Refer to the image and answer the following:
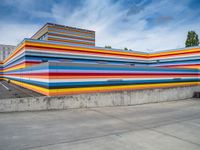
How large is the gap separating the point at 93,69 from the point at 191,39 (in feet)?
121

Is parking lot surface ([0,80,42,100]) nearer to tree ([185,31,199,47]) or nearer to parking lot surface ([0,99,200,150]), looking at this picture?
parking lot surface ([0,99,200,150])

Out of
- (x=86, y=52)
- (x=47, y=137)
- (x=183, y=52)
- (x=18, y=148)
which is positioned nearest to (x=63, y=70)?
(x=47, y=137)

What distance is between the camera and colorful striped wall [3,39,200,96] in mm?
10711

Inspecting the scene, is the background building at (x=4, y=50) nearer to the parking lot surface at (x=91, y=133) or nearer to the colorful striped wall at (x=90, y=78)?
the colorful striped wall at (x=90, y=78)

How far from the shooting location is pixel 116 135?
610 centimetres

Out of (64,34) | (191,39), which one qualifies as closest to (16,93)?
(64,34)

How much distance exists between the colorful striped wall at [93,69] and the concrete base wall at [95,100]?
0.49 m

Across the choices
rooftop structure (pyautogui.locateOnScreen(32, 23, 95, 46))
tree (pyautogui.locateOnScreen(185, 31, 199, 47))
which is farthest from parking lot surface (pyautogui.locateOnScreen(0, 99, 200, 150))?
rooftop structure (pyautogui.locateOnScreen(32, 23, 95, 46))

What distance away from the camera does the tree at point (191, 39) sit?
130 feet

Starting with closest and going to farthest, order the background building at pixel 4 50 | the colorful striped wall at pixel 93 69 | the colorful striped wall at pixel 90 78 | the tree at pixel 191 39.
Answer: the colorful striped wall at pixel 90 78
the colorful striped wall at pixel 93 69
the tree at pixel 191 39
the background building at pixel 4 50

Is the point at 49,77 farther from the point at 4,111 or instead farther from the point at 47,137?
the point at 47,137

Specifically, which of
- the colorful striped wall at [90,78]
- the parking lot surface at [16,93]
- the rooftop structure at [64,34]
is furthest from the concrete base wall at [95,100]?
the rooftop structure at [64,34]

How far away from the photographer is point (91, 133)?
6242 millimetres

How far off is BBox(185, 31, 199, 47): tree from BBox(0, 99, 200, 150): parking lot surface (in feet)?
120
